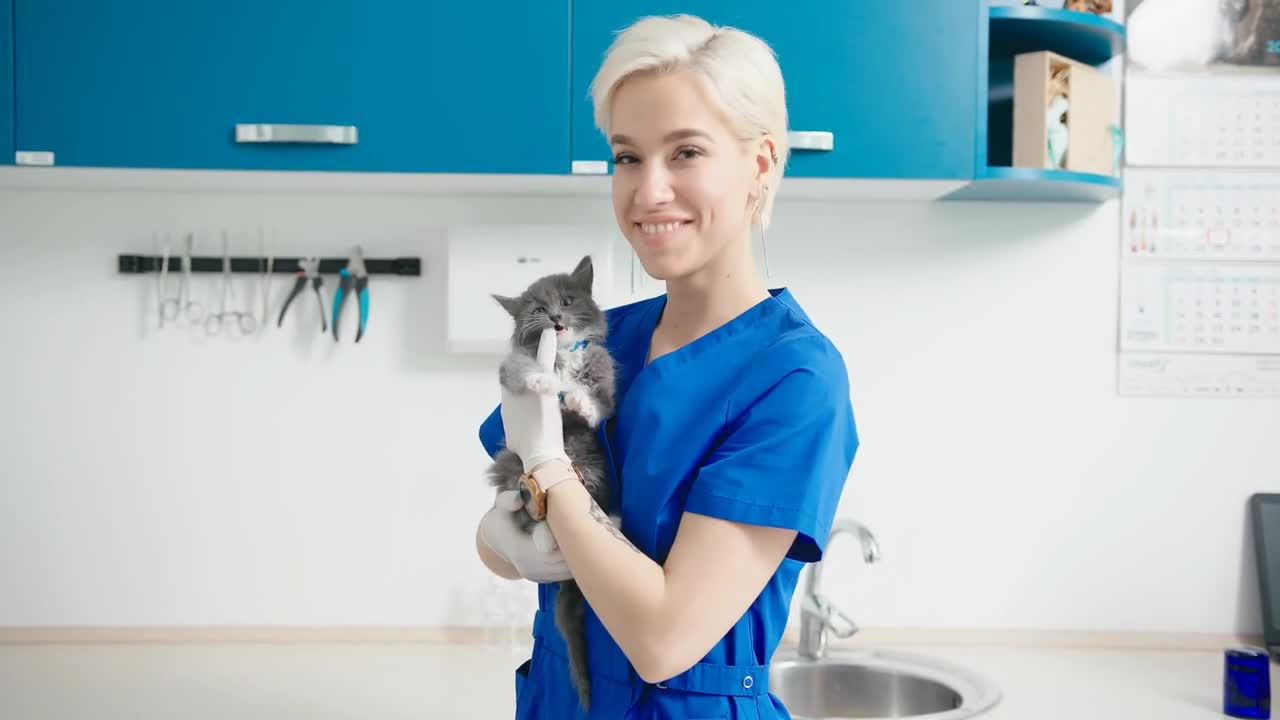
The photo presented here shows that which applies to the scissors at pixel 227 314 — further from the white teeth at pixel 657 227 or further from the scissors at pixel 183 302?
the white teeth at pixel 657 227

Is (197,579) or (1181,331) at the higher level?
(1181,331)

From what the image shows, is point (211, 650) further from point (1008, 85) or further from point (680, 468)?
point (1008, 85)

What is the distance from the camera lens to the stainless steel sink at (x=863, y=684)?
6.53 feet

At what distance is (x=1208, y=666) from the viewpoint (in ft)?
6.78

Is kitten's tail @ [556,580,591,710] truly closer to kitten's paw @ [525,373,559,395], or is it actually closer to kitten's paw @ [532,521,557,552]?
kitten's paw @ [532,521,557,552]

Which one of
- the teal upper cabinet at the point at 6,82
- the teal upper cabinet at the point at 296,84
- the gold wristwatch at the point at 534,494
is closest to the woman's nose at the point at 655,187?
the gold wristwatch at the point at 534,494

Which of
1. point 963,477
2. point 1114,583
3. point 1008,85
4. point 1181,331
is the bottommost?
point 1114,583

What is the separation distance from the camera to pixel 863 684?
2049 millimetres

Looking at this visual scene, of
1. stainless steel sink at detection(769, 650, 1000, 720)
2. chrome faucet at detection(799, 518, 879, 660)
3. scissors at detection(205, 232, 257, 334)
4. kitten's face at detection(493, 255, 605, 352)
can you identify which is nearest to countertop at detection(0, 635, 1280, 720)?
stainless steel sink at detection(769, 650, 1000, 720)

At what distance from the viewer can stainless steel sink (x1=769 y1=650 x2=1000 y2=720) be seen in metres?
1.99

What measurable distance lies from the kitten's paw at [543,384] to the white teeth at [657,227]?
0.18 meters

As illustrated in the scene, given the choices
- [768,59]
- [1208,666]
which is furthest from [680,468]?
[1208,666]

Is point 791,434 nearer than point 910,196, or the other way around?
point 791,434

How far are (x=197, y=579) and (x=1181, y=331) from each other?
2.17 metres
